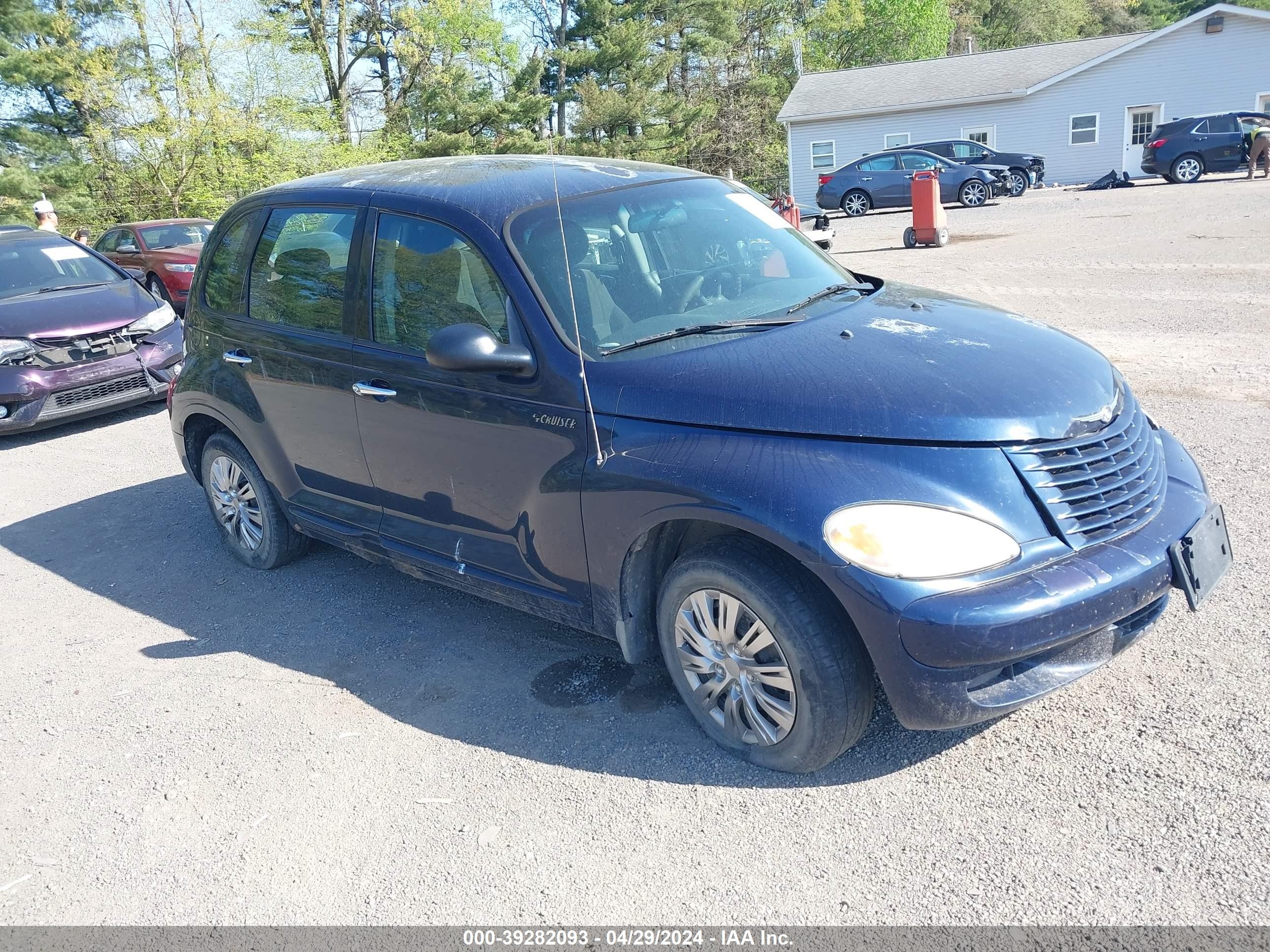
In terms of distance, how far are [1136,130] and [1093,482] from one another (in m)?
35.6

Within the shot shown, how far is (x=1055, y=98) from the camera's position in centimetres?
3356

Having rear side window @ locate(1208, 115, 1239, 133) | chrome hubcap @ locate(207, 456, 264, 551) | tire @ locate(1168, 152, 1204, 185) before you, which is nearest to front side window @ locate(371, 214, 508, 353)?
chrome hubcap @ locate(207, 456, 264, 551)

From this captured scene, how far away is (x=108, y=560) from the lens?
5730 millimetres

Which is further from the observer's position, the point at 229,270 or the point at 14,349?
the point at 14,349

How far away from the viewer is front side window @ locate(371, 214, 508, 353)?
371cm

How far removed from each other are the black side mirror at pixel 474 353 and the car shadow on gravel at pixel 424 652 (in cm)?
128

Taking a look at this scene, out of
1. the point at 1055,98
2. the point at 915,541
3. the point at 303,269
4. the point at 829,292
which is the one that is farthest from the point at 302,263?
the point at 1055,98

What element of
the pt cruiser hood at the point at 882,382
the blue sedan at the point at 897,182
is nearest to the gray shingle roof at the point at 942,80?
the blue sedan at the point at 897,182

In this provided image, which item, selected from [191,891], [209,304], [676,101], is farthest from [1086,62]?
[191,891]

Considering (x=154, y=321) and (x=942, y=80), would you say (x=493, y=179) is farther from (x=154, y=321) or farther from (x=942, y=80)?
(x=942, y=80)

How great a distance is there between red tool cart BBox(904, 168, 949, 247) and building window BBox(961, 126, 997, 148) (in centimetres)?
2015

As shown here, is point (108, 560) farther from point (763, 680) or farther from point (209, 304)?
point (763, 680)

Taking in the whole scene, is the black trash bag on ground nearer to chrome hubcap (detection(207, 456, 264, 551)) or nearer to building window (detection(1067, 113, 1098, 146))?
building window (detection(1067, 113, 1098, 146))

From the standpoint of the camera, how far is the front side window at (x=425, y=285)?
3.71m
